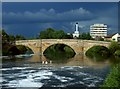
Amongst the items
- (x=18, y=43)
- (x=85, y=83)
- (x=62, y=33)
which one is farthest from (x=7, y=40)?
(x=85, y=83)

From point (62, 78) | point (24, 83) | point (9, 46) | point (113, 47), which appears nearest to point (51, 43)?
point (9, 46)

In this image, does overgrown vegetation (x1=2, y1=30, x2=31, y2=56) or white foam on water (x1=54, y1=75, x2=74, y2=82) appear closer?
white foam on water (x1=54, y1=75, x2=74, y2=82)

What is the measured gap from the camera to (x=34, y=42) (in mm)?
56938

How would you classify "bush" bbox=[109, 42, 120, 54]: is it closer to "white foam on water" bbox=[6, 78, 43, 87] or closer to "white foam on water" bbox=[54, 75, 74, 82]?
"white foam on water" bbox=[54, 75, 74, 82]

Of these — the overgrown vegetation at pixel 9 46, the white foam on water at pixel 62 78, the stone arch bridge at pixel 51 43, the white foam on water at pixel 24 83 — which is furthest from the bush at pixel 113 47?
the white foam on water at pixel 24 83

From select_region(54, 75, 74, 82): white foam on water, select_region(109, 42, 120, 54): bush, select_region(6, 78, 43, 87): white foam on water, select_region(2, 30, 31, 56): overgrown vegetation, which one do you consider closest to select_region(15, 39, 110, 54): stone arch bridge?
select_region(2, 30, 31, 56): overgrown vegetation

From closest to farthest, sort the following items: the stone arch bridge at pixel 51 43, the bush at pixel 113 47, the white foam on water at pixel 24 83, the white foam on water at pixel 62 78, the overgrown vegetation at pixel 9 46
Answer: the white foam on water at pixel 24 83 < the white foam on water at pixel 62 78 < the bush at pixel 113 47 < the overgrown vegetation at pixel 9 46 < the stone arch bridge at pixel 51 43

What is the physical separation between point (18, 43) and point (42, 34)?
2156 centimetres

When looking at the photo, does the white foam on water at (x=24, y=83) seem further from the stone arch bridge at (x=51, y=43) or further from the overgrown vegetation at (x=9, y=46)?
the stone arch bridge at (x=51, y=43)

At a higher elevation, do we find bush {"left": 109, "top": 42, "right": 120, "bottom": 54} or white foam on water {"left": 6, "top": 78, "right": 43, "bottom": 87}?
bush {"left": 109, "top": 42, "right": 120, "bottom": 54}

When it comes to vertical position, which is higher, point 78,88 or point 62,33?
point 62,33

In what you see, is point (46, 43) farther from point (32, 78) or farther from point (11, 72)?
point (32, 78)

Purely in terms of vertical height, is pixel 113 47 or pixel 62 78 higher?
pixel 113 47

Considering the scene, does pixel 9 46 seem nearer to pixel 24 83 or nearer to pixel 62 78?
pixel 62 78
